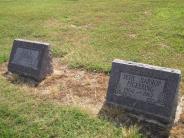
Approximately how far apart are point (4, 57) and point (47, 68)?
1735 millimetres

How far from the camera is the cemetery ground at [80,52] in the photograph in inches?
227

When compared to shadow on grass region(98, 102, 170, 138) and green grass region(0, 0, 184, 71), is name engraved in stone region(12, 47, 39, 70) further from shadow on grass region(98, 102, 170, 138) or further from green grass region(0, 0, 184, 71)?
shadow on grass region(98, 102, 170, 138)

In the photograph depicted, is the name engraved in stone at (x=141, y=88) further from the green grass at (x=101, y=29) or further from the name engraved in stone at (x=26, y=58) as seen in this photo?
the name engraved in stone at (x=26, y=58)

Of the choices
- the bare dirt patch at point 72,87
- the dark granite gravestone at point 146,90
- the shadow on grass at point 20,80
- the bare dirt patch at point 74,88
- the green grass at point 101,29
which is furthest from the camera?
the green grass at point 101,29

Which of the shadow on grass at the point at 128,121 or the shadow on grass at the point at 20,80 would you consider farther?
the shadow on grass at the point at 20,80

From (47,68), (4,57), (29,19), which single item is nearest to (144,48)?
(47,68)

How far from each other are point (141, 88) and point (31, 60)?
2665mm

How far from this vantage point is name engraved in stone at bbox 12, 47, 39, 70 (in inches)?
293

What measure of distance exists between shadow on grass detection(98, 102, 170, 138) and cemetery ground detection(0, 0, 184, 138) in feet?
0.30

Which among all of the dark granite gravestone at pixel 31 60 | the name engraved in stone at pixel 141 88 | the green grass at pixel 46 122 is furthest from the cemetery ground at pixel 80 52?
the name engraved in stone at pixel 141 88

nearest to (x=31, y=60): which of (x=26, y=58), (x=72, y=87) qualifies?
(x=26, y=58)

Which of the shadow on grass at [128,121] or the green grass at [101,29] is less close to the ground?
the green grass at [101,29]

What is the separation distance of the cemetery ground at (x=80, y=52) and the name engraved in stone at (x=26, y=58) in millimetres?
385

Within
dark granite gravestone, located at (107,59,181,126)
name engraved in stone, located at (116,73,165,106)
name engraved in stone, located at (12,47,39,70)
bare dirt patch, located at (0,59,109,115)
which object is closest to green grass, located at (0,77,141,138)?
bare dirt patch, located at (0,59,109,115)
